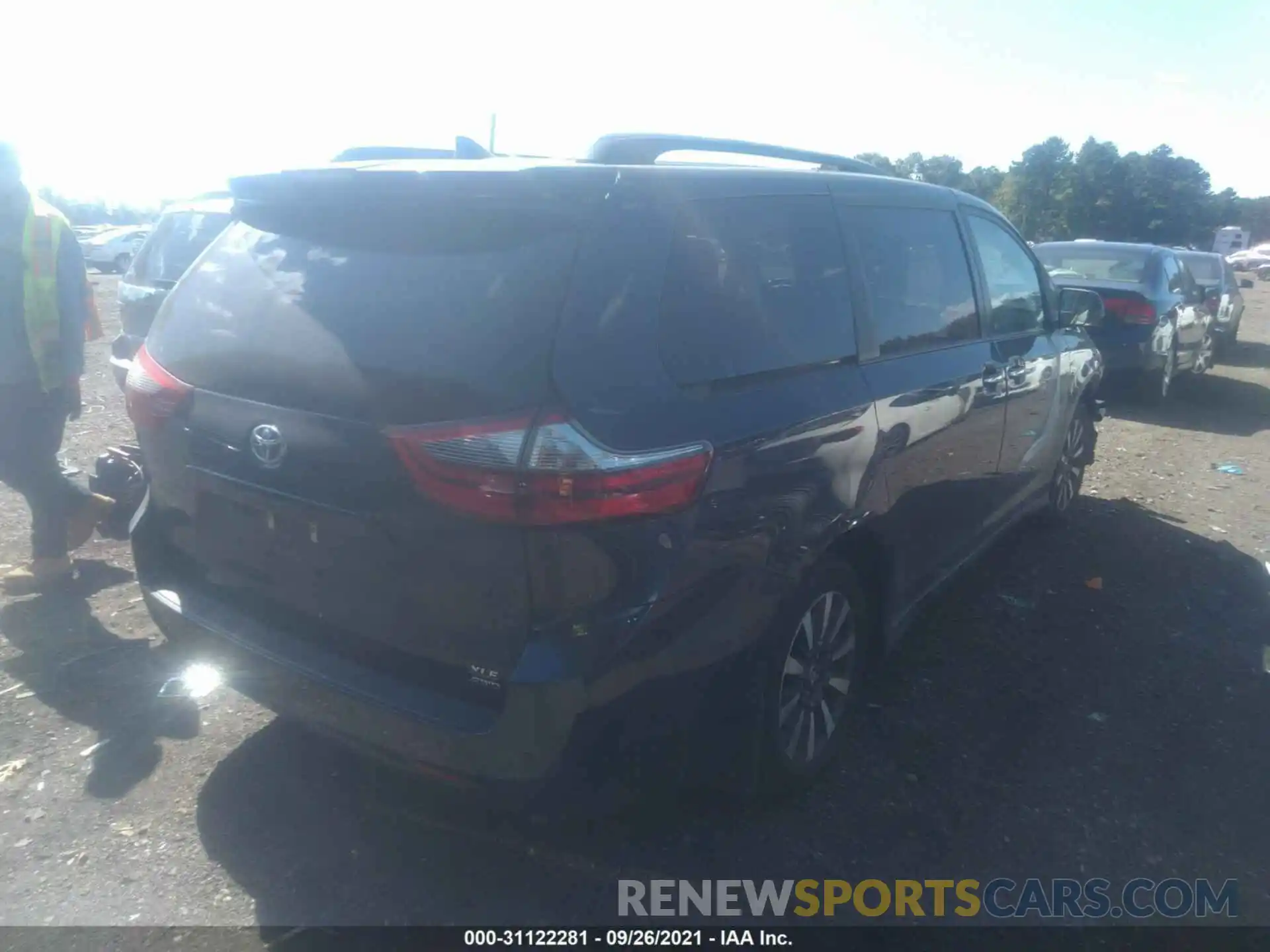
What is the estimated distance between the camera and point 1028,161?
110 feet

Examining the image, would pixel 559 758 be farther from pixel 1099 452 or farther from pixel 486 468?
pixel 1099 452

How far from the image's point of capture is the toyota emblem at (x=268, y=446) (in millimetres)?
2650

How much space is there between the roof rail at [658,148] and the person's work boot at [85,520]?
11.7ft

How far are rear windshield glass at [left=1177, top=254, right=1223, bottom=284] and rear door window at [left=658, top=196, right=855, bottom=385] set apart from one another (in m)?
13.0

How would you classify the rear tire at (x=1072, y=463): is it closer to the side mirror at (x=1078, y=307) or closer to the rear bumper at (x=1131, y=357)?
the side mirror at (x=1078, y=307)

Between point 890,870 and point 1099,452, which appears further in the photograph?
point 1099,452

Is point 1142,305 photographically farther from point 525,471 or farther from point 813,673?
point 525,471

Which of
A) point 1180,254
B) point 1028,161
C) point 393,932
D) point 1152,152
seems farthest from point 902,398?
point 1152,152

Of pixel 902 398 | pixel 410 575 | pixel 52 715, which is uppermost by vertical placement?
pixel 902 398

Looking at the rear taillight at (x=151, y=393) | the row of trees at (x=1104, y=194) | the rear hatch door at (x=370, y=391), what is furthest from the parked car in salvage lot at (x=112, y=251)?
the rear hatch door at (x=370, y=391)

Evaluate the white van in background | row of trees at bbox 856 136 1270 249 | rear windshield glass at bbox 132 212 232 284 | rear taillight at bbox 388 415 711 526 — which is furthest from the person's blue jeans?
the white van in background

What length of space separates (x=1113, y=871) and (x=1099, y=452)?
646 centimetres

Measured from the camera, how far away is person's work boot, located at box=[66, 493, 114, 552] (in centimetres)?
514

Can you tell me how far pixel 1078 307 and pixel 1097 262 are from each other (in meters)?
6.45
